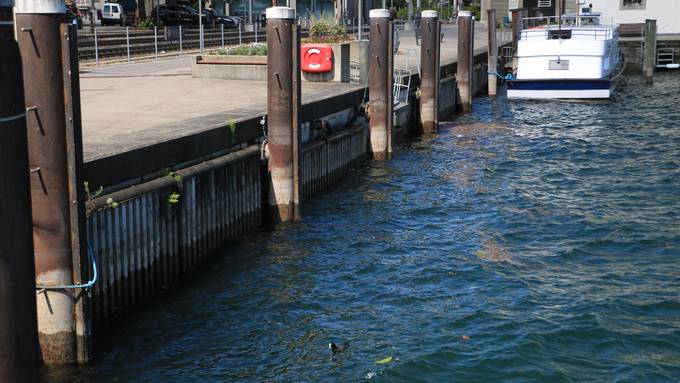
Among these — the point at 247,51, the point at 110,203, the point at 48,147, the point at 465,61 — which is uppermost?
the point at 247,51

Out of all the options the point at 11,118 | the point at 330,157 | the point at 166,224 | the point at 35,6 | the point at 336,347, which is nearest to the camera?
the point at 11,118

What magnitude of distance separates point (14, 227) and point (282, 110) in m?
9.70

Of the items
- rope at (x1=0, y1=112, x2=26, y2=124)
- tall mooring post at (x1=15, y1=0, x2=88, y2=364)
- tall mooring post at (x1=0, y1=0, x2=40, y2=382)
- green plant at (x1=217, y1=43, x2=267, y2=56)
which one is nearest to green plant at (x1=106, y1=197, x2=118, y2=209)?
tall mooring post at (x1=15, y1=0, x2=88, y2=364)

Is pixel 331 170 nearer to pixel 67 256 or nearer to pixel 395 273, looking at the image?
pixel 395 273

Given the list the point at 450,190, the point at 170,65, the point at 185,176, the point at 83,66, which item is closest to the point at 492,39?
the point at 170,65

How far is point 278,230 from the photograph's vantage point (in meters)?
15.4

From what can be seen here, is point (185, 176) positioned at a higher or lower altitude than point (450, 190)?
higher

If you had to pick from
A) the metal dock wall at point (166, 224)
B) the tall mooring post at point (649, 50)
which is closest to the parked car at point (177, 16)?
the tall mooring post at point (649, 50)

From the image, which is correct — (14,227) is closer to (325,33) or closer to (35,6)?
(35,6)

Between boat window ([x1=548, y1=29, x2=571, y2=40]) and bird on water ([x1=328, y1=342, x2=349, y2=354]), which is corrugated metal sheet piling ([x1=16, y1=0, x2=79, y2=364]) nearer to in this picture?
bird on water ([x1=328, y1=342, x2=349, y2=354])

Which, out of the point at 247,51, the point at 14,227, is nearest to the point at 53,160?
the point at 14,227

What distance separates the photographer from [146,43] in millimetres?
36906

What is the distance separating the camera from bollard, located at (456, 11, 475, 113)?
32.1 metres

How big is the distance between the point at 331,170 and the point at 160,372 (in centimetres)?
967
